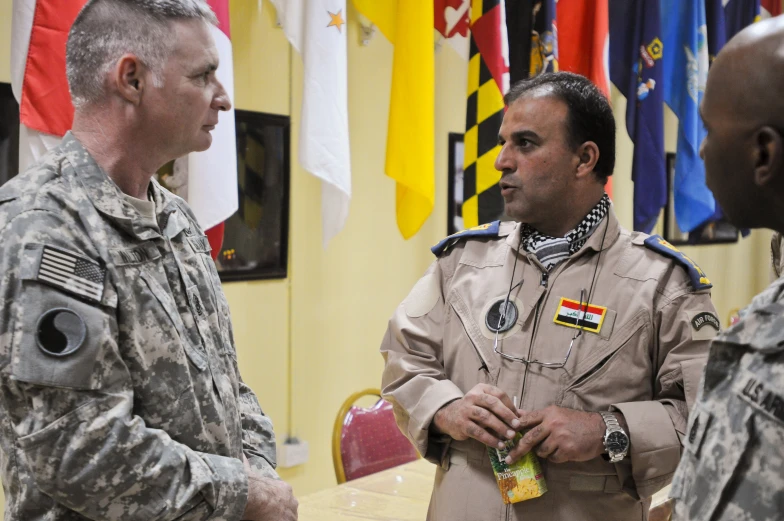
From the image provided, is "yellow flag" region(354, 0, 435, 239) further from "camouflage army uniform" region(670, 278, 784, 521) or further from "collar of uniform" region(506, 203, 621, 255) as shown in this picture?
"camouflage army uniform" region(670, 278, 784, 521)

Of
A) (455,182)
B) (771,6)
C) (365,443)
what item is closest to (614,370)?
(365,443)

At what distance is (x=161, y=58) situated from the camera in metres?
1.25

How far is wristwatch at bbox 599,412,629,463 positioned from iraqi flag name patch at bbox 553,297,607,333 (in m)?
0.20

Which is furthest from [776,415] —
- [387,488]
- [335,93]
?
[335,93]

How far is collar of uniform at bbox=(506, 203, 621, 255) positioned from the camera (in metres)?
1.68

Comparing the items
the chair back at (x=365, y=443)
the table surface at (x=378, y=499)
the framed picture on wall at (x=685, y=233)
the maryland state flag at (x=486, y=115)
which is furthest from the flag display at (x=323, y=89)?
the framed picture on wall at (x=685, y=233)

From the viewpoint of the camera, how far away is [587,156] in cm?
176

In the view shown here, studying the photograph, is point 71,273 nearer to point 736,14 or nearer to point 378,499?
point 378,499

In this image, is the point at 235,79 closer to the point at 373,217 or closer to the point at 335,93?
the point at 335,93

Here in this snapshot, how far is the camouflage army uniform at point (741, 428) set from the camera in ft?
2.35

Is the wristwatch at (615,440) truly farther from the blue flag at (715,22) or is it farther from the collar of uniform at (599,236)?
the blue flag at (715,22)

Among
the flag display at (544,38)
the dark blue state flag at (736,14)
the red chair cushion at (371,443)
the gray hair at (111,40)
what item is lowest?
the red chair cushion at (371,443)

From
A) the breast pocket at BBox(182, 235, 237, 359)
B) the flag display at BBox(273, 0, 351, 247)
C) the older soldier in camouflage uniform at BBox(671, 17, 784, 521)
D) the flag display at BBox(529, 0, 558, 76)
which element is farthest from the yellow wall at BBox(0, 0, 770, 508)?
the older soldier in camouflage uniform at BBox(671, 17, 784, 521)

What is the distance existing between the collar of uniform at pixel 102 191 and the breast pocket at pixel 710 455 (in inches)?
33.3
